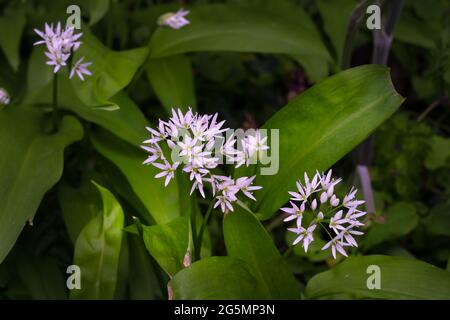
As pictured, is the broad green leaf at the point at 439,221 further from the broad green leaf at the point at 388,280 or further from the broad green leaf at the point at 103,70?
the broad green leaf at the point at 103,70

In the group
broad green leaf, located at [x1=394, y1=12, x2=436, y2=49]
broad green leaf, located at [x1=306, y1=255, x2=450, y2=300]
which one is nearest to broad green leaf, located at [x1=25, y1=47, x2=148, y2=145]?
broad green leaf, located at [x1=306, y1=255, x2=450, y2=300]

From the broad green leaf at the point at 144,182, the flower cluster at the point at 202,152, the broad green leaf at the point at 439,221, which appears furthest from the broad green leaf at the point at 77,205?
the broad green leaf at the point at 439,221

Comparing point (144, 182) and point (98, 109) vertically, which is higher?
point (98, 109)

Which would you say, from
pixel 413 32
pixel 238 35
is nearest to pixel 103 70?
pixel 238 35

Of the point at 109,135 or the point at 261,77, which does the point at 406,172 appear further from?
the point at 109,135

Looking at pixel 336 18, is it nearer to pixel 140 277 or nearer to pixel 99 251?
pixel 140 277

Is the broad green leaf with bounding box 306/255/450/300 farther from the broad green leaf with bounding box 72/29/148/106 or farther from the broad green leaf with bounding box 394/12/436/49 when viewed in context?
the broad green leaf with bounding box 394/12/436/49
